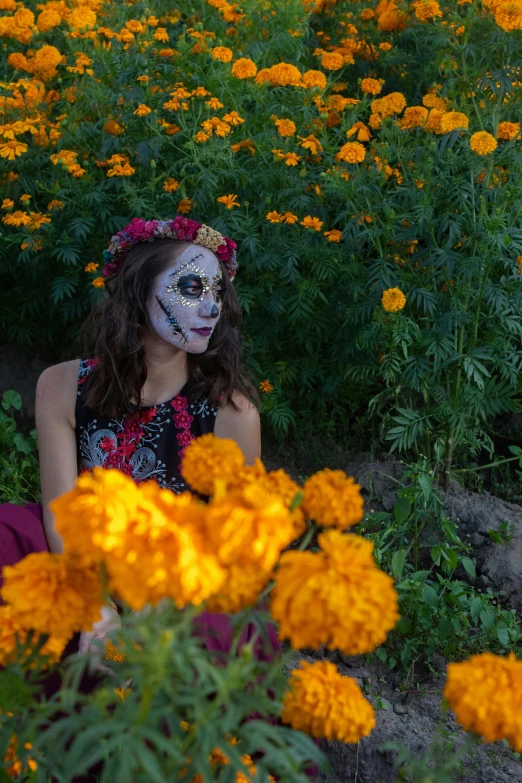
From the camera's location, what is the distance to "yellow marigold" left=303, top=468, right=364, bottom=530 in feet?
3.36

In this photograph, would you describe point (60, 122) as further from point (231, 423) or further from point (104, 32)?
point (231, 423)

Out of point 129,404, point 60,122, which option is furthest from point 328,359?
point 60,122

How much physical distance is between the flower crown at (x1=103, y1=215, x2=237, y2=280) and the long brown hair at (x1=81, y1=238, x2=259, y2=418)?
0.07ft

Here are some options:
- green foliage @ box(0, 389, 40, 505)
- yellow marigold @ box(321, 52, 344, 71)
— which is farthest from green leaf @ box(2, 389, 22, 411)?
yellow marigold @ box(321, 52, 344, 71)

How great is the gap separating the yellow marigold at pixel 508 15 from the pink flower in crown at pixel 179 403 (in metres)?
1.55

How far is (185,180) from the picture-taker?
3.23 m

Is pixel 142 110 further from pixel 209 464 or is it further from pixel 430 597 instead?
pixel 209 464

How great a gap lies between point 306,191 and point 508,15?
91 centimetres

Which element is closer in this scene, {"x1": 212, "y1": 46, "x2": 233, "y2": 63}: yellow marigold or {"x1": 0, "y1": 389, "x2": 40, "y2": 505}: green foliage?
{"x1": 212, "y1": 46, "x2": 233, "y2": 63}: yellow marigold

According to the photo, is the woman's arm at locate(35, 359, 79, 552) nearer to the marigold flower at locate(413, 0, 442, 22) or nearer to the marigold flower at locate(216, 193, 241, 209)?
the marigold flower at locate(216, 193, 241, 209)

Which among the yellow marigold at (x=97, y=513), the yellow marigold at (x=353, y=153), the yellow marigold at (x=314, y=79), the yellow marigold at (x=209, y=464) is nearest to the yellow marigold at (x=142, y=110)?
the yellow marigold at (x=314, y=79)

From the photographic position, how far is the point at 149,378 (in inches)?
99.5

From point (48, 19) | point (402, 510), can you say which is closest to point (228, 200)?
point (402, 510)

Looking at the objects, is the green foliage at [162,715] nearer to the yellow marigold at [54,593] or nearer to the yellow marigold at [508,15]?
the yellow marigold at [54,593]
